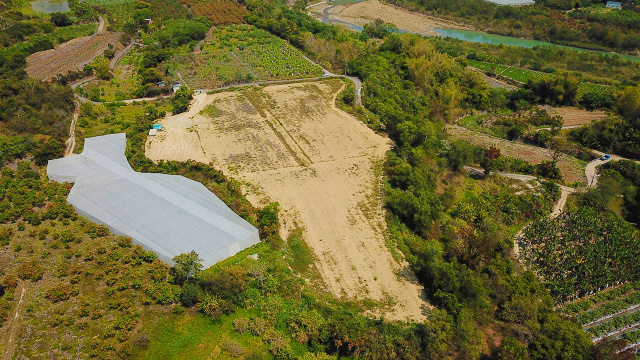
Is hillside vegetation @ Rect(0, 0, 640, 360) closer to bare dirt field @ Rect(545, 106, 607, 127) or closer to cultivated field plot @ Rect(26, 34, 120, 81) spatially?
bare dirt field @ Rect(545, 106, 607, 127)

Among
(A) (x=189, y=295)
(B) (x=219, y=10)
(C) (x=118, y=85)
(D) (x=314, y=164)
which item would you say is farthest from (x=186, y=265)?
(B) (x=219, y=10)

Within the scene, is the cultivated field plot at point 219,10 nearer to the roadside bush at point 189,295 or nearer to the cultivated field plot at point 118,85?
the cultivated field plot at point 118,85

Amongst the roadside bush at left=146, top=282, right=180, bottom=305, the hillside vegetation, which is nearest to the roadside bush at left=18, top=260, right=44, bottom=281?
the hillside vegetation

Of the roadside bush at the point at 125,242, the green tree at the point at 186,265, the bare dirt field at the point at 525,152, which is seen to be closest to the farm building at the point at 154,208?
the roadside bush at the point at 125,242

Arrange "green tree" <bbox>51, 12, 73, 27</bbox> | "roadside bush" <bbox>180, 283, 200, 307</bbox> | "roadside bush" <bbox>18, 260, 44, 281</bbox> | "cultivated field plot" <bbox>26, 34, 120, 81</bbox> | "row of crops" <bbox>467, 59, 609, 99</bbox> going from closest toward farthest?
"roadside bush" <bbox>180, 283, 200, 307</bbox>, "roadside bush" <bbox>18, 260, 44, 281</bbox>, "cultivated field plot" <bbox>26, 34, 120, 81</bbox>, "row of crops" <bbox>467, 59, 609, 99</bbox>, "green tree" <bbox>51, 12, 73, 27</bbox>

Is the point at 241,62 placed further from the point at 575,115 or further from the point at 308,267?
the point at 575,115

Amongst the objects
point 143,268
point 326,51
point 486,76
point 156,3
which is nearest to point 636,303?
point 143,268

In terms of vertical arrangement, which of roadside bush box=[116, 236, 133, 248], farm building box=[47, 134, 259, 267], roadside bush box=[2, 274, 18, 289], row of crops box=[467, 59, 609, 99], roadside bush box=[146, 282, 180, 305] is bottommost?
roadside bush box=[2, 274, 18, 289]

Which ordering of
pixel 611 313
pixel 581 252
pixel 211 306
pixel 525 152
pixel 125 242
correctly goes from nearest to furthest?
pixel 211 306 → pixel 611 313 → pixel 125 242 → pixel 581 252 → pixel 525 152
